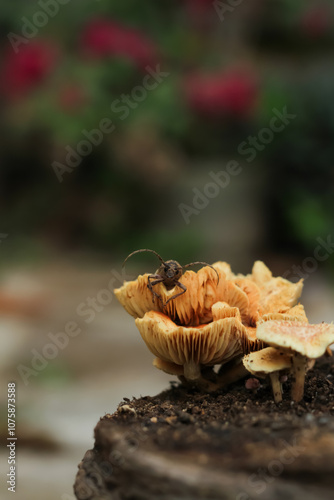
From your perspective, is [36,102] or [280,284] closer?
[280,284]

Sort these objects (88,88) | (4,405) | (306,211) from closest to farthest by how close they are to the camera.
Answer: (4,405), (306,211), (88,88)

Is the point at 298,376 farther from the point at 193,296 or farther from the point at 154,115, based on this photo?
the point at 154,115

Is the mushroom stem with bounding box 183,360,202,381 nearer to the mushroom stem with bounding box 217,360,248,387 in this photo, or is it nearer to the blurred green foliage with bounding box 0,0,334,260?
the mushroom stem with bounding box 217,360,248,387

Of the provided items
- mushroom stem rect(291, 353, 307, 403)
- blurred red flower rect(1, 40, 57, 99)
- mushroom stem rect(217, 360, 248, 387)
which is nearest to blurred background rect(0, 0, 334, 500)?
blurred red flower rect(1, 40, 57, 99)

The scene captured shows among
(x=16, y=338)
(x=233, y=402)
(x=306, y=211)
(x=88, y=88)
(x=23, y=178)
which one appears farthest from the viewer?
→ (x=23, y=178)

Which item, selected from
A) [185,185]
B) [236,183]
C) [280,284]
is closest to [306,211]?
[236,183]

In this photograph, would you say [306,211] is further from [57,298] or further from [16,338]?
[16,338]

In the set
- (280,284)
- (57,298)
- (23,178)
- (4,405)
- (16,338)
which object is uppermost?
(23,178)
